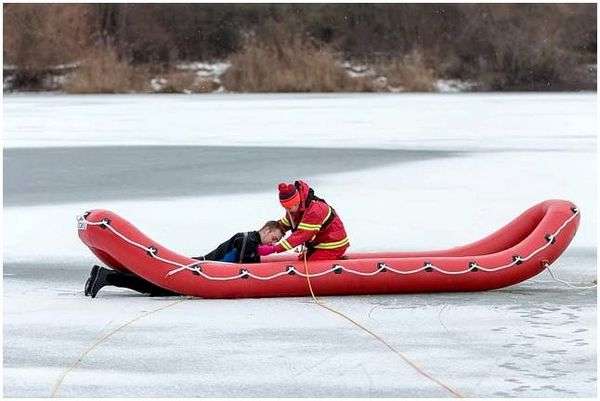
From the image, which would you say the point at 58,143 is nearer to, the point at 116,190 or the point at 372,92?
the point at 116,190

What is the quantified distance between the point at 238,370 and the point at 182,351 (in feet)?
1.51

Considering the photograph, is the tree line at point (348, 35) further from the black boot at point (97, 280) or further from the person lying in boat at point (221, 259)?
the black boot at point (97, 280)

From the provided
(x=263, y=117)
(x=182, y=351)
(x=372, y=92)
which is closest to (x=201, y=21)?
(x=372, y=92)

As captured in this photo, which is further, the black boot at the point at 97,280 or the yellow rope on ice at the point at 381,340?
the black boot at the point at 97,280

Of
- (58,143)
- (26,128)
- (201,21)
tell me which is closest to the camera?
(58,143)

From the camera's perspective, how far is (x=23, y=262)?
885 centimetres

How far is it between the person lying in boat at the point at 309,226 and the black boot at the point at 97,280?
2.53 ft

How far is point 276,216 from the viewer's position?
1143 centimetres

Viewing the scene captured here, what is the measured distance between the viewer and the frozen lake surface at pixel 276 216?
552 cm

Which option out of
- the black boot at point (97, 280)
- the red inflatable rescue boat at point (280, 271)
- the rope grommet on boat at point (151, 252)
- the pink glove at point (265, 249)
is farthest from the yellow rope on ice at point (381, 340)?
the black boot at point (97, 280)

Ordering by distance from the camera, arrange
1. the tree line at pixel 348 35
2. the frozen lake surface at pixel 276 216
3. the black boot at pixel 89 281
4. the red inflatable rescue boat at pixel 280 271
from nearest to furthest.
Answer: the frozen lake surface at pixel 276 216 → the red inflatable rescue boat at pixel 280 271 → the black boot at pixel 89 281 → the tree line at pixel 348 35

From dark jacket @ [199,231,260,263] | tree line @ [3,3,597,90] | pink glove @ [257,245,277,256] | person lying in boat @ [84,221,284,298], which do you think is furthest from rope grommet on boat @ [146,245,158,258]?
tree line @ [3,3,597,90]

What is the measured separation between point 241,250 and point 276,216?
3906 millimetres

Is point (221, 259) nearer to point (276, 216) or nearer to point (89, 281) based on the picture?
point (89, 281)
